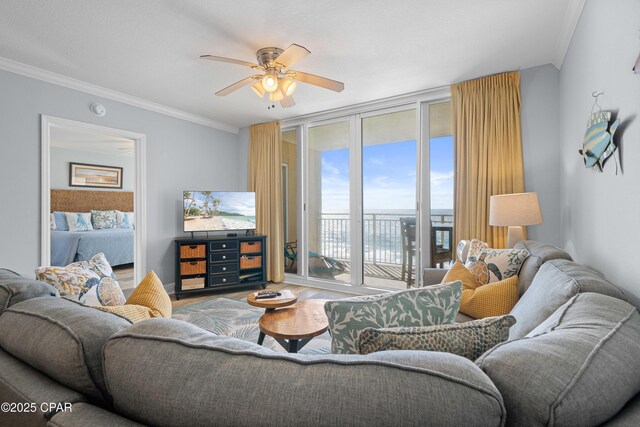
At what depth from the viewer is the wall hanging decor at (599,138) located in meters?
1.49

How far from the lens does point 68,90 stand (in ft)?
10.7

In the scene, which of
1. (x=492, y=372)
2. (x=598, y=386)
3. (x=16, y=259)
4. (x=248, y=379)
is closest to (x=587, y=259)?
(x=598, y=386)

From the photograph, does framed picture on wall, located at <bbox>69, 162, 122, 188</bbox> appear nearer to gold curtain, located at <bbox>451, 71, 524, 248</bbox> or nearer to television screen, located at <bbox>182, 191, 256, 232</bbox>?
television screen, located at <bbox>182, 191, 256, 232</bbox>

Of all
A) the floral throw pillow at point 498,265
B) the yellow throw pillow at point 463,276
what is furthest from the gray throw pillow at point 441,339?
the floral throw pillow at point 498,265

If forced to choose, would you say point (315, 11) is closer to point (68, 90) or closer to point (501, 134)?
point (501, 134)

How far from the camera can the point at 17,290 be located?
106 cm

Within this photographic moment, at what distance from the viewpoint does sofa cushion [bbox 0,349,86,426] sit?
0.62m

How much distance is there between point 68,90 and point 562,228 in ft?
16.6

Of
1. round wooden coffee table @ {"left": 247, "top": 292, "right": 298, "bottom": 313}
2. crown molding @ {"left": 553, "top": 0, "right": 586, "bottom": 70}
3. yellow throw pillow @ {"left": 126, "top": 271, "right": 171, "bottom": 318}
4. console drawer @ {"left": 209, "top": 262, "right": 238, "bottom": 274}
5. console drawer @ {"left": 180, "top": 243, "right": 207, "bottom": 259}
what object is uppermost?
crown molding @ {"left": 553, "top": 0, "right": 586, "bottom": 70}

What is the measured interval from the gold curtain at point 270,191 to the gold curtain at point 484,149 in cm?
254

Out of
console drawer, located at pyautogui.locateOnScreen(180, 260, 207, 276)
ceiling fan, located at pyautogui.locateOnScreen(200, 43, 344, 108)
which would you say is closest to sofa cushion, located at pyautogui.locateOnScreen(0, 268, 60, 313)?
ceiling fan, located at pyautogui.locateOnScreen(200, 43, 344, 108)

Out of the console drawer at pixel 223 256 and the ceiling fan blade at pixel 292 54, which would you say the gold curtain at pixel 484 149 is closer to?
the ceiling fan blade at pixel 292 54

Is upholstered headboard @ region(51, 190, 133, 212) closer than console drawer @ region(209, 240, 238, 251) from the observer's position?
No

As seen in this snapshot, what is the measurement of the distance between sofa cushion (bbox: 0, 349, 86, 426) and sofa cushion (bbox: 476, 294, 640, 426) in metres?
0.85
